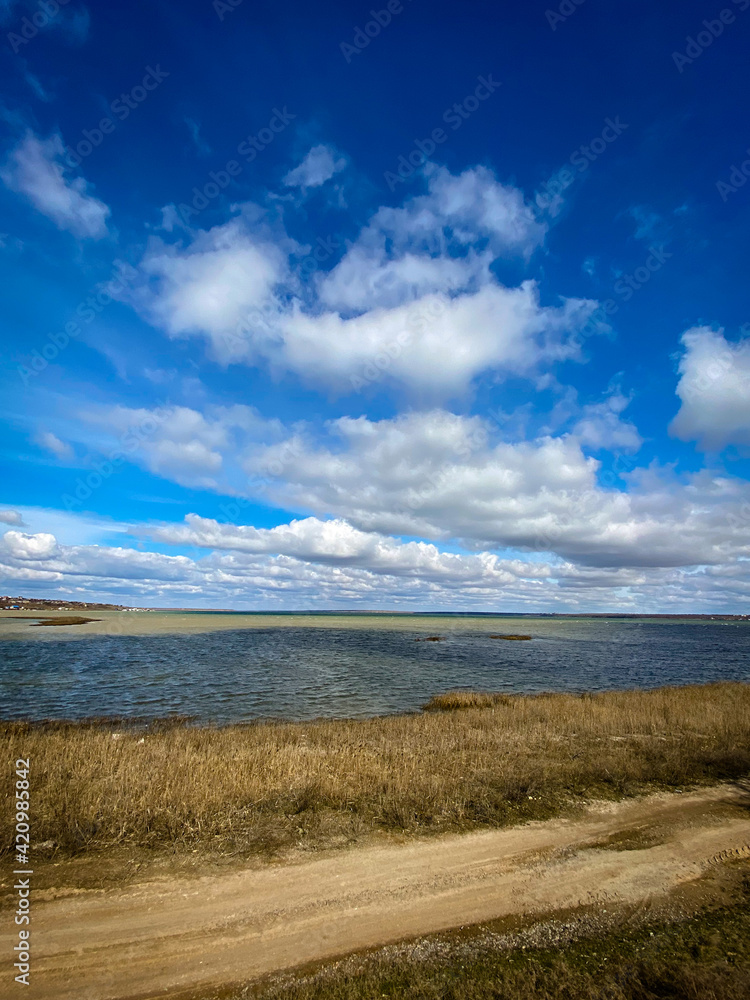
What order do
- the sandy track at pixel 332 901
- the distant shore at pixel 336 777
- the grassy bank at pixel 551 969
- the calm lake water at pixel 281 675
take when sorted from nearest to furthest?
1. the grassy bank at pixel 551 969
2. the sandy track at pixel 332 901
3. the distant shore at pixel 336 777
4. the calm lake water at pixel 281 675

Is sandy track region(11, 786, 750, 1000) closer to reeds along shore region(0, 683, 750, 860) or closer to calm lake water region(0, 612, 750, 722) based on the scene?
reeds along shore region(0, 683, 750, 860)

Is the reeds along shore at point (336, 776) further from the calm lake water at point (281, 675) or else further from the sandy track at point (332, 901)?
the calm lake water at point (281, 675)

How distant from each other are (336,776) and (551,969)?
7.34 m

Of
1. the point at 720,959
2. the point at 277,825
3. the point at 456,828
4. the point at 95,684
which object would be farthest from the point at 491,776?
the point at 95,684

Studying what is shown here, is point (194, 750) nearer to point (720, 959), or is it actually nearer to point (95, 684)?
point (720, 959)

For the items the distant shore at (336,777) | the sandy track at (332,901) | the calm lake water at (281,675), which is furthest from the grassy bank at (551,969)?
the calm lake water at (281,675)

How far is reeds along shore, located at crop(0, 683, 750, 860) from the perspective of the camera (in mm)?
9875

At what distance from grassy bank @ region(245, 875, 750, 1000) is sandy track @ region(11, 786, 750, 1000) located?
0.43 meters

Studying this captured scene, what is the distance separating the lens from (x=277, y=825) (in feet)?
33.3

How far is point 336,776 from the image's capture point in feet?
41.2

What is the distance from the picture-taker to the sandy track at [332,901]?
6152 millimetres

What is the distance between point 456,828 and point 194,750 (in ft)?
29.9

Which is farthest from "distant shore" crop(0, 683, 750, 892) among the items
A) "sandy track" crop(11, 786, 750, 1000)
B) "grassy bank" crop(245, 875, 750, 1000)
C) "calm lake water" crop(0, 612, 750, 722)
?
"calm lake water" crop(0, 612, 750, 722)

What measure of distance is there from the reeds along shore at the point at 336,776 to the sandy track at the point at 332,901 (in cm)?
119
